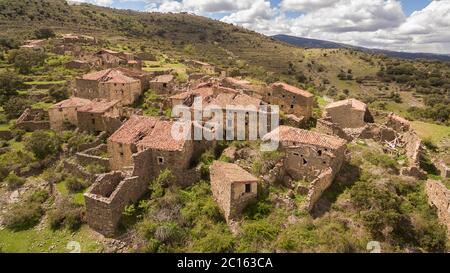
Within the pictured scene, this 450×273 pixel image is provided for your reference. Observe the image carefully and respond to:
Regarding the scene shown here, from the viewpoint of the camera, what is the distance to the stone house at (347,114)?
26625 mm

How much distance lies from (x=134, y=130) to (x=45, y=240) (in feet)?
25.3

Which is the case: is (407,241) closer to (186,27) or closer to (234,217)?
(234,217)

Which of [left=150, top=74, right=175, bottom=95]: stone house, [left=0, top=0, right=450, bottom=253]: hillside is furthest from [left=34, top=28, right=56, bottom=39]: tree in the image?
[left=150, top=74, right=175, bottom=95]: stone house

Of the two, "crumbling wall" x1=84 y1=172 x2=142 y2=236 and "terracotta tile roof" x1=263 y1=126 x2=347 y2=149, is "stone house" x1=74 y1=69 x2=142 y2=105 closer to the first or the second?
"crumbling wall" x1=84 y1=172 x2=142 y2=236

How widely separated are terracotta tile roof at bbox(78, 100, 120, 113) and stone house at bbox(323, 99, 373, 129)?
1707 centimetres

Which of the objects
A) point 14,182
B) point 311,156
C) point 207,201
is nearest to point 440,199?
point 311,156

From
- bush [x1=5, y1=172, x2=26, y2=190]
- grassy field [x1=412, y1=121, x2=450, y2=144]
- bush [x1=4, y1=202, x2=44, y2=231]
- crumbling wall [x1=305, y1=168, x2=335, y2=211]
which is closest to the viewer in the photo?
crumbling wall [x1=305, y1=168, x2=335, y2=211]

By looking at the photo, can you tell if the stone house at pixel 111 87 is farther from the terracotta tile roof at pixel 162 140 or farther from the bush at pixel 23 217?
the bush at pixel 23 217

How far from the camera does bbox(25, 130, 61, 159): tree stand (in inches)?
950

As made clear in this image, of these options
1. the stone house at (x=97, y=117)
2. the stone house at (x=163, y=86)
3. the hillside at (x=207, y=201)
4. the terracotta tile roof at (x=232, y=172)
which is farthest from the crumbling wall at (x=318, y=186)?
the stone house at (x=163, y=86)

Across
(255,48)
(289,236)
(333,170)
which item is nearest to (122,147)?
(289,236)

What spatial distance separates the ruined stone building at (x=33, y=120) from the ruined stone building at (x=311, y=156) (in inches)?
812

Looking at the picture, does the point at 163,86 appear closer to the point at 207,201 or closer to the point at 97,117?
the point at 97,117

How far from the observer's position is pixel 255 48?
363 ft
